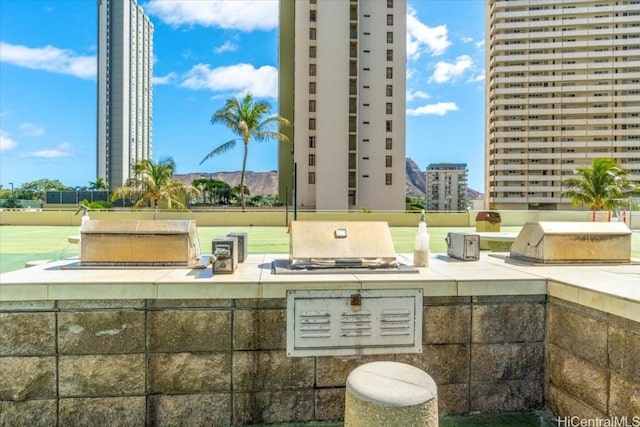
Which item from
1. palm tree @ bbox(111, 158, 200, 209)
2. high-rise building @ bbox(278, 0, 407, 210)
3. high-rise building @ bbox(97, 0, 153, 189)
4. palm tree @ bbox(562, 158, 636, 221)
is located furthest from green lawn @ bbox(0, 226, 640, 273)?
high-rise building @ bbox(97, 0, 153, 189)

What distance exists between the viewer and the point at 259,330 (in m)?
2.68

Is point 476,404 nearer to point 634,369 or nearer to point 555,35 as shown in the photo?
point 634,369

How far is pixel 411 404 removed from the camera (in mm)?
1809

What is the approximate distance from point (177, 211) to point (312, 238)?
17.8m

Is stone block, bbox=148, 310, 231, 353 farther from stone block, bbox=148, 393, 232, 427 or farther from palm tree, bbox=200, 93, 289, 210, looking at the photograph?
palm tree, bbox=200, 93, 289, 210

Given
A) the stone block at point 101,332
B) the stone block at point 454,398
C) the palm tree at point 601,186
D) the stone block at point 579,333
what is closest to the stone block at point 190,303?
the stone block at point 101,332

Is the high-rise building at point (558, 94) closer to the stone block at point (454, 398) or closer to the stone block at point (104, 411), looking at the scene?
the stone block at point (454, 398)

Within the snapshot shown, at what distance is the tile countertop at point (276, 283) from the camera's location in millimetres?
2531

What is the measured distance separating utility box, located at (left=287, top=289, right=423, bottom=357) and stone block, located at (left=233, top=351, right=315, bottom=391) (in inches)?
3.5

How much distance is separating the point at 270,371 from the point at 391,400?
3.74 feet

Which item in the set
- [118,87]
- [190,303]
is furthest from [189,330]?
[118,87]

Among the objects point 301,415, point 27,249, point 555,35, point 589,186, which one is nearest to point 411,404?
point 301,415

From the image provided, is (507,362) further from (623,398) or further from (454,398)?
(623,398)

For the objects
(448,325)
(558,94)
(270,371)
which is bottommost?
(270,371)
